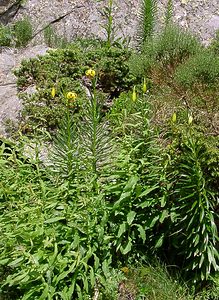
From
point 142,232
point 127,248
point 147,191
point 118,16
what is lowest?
point 127,248

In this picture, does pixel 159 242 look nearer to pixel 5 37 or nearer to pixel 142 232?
pixel 142 232

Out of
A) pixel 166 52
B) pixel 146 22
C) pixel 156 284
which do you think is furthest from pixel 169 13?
pixel 156 284

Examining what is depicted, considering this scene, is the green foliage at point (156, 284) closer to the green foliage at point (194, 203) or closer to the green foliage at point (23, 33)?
the green foliage at point (194, 203)

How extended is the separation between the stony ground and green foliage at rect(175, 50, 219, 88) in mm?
1956

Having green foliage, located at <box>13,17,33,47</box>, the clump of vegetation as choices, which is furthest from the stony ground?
the clump of vegetation

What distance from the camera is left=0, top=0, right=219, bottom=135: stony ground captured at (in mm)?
6961

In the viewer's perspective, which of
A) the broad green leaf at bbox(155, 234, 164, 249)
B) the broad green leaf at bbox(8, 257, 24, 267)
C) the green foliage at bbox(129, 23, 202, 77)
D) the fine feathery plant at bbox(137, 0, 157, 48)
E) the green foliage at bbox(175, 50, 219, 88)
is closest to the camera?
the broad green leaf at bbox(8, 257, 24, 267)

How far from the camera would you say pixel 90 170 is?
11.7 feet

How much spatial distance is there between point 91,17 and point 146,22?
109 centimetres

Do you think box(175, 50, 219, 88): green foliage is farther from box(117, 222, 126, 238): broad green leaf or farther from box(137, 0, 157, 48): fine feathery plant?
box(117, 222, 126, 238): broad green leaf

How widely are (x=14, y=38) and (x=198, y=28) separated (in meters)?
2.72

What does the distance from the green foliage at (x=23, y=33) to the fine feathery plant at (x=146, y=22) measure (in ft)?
5.62

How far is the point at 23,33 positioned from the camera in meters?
7.33

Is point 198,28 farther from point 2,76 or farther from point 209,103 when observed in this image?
point 209,103
